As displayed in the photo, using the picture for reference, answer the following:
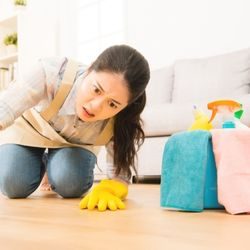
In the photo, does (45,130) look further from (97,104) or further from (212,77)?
(212,77)

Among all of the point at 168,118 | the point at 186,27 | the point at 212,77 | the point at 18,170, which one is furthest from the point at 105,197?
the point at 186,27

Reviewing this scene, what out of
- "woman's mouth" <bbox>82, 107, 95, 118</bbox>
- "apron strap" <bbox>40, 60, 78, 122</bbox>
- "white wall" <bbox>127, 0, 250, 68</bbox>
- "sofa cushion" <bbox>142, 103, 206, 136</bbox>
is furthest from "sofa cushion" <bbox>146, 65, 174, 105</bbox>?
"woman's mouth" <bbox>82, 107, 95, 118</bbox>

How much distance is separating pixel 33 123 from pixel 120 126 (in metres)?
0.34

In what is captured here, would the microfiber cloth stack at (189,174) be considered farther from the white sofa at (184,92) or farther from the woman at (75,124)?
the white sofa at (184,92)

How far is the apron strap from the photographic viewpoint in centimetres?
127

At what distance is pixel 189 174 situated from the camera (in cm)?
104

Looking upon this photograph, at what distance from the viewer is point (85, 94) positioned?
1.13 metres

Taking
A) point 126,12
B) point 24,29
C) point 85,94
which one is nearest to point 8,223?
point 85,94

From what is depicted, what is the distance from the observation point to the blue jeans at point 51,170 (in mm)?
1471

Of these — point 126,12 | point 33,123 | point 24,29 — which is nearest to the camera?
point 33,123

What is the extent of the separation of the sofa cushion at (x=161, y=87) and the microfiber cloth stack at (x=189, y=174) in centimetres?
182

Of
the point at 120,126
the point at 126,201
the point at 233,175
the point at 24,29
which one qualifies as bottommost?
the point at 126,201

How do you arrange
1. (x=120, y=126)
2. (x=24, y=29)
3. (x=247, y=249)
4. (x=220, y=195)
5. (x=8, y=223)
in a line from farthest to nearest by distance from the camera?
(x=24, y=29), (x=120, y=126), (x=220, y=195), (x=8, y=223), (x=247, y=249)

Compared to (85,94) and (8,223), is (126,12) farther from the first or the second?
(8,223)
